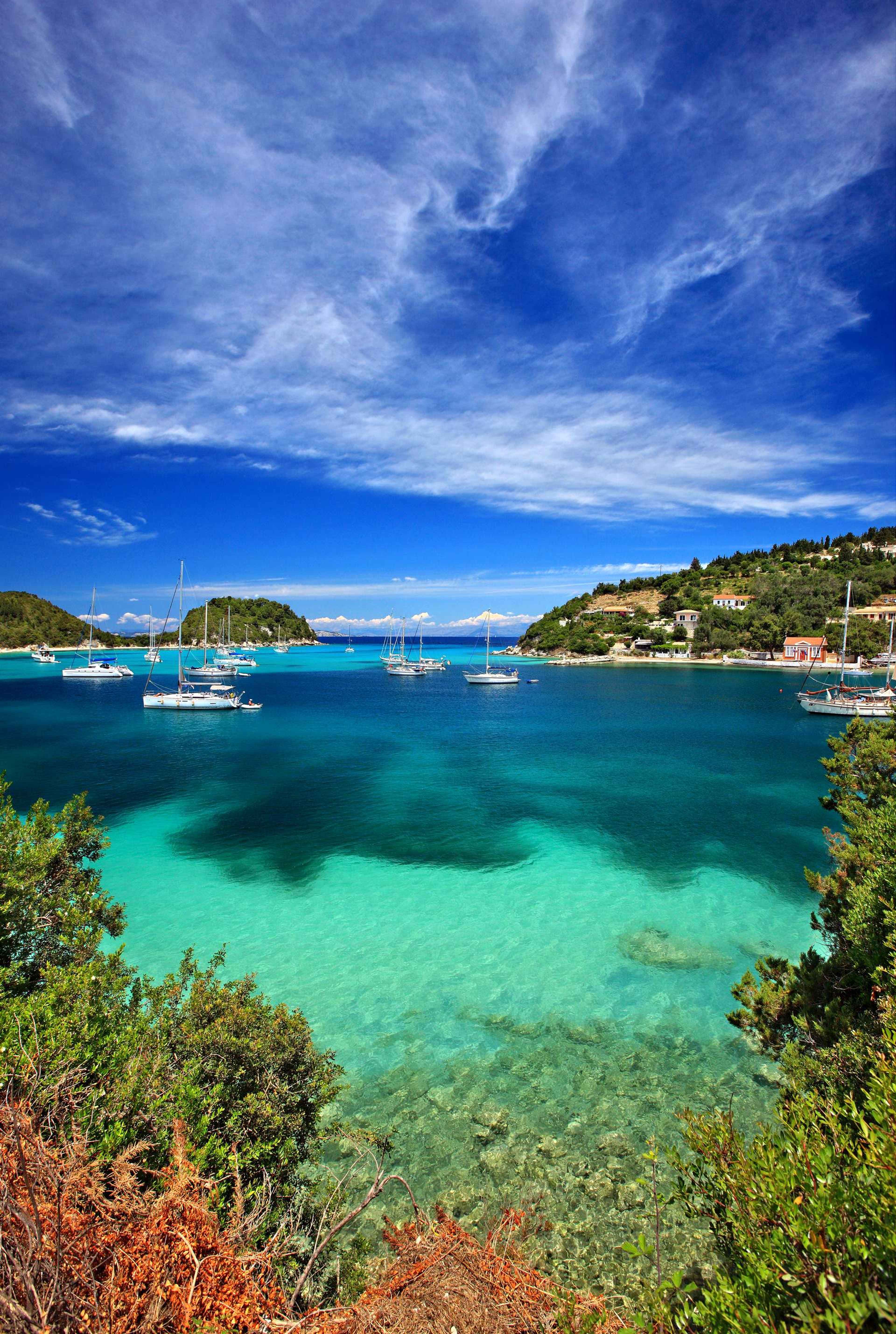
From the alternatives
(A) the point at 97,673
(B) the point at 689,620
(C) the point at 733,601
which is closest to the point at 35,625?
(A) the point at 97,673

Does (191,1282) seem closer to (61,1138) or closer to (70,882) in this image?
(61,1138)

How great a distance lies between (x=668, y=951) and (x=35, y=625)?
588 ft

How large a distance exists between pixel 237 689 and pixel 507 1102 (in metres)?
73.4

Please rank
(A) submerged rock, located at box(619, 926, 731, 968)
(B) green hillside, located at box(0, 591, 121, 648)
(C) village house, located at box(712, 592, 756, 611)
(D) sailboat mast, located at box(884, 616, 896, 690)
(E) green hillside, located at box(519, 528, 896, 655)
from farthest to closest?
(B) green hillside, located at box(0, 591, 121, 648) → (C) village house, located at box(712, 592, 756, 611) → (E) green hillside, located at box(519, 528, 896, 655) → (D) sailboat mast, located at box(884, 616, 896, 690) → (A) submerged rock, located at box(619, 926, 731, 968)

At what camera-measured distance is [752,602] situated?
127188mm

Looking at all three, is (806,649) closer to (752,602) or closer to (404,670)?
(752,602)

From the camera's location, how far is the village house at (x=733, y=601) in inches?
5182

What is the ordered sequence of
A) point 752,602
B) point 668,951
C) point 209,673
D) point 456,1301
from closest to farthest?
point 456,1301
point 668,951
point 209,673
point 752,602

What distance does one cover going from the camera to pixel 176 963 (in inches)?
513

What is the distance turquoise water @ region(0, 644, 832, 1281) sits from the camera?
8.55 metres

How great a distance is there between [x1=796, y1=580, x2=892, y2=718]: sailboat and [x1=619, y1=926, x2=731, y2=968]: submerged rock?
140 feet

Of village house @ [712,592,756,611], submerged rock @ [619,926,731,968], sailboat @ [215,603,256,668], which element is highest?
village house @ [712,592,756,611]

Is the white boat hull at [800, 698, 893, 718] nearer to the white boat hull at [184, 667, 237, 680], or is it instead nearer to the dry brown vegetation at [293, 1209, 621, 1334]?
the dry brown vegetation at [293, 1209, 621, 1334]

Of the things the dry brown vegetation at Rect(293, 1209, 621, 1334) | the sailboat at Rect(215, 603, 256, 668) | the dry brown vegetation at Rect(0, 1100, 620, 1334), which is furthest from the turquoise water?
the sailboat at Rect(215, 603, 256, 668)
